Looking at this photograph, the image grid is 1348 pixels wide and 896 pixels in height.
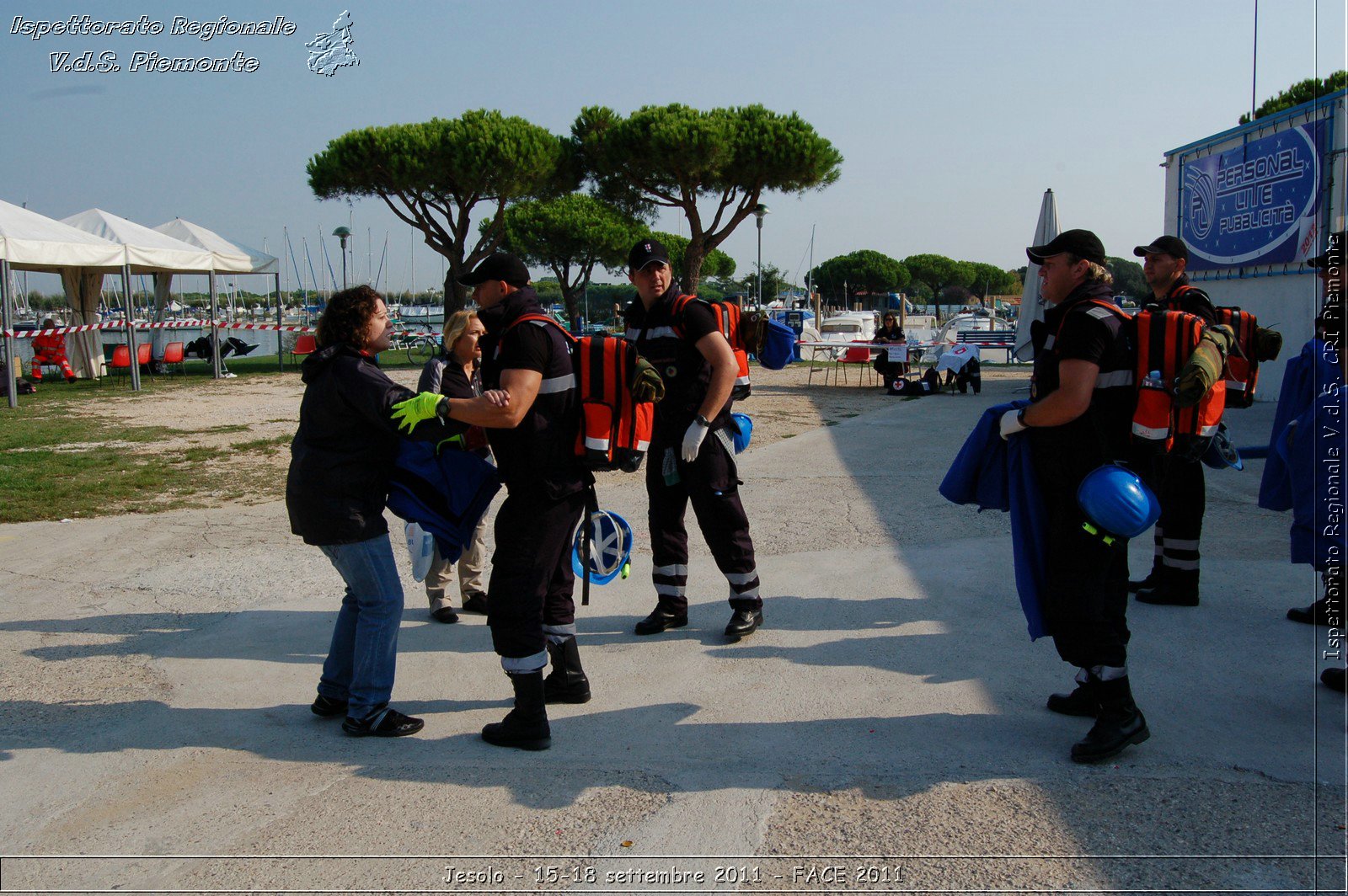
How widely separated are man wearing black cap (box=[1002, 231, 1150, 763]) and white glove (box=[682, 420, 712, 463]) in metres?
1.51

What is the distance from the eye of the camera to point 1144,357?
3678 mm

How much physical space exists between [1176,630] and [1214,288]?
12804mm

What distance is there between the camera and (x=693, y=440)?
15.3ft

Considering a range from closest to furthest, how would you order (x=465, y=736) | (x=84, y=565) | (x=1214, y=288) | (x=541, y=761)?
1. (x=541, y=761)
2. (x=465, y=736)
3. (x=84, y=565)
4. (x=1214, y=288)

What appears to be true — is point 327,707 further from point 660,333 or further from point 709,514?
point 660,333

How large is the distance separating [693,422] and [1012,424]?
5.32 feet

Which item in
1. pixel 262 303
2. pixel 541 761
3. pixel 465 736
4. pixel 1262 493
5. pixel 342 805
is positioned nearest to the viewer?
pixel 342 805

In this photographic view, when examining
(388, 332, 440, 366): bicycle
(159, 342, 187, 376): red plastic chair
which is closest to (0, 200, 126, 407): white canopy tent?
(159, 342, 187, 376): red plastic chair

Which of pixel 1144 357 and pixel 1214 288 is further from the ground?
pixel 1214 288

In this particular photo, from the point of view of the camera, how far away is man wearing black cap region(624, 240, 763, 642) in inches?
184

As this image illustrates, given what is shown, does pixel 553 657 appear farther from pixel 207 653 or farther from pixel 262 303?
pixel 262 303

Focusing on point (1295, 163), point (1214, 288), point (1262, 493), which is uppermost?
point (1295, 163)

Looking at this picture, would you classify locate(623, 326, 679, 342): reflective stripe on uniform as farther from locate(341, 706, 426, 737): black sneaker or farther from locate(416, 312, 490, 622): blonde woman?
locate(341, 706, 426, 737): black sneaker

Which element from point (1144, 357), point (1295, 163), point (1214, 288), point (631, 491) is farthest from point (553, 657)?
point (1214, 288)
